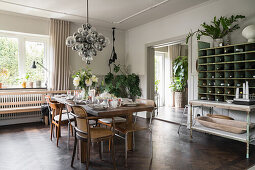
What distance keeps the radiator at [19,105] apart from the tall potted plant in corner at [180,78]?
505 centimetres

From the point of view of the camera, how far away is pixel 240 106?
305 cm

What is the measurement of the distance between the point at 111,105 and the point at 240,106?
2062mm

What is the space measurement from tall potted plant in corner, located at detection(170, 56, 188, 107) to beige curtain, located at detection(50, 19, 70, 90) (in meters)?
4.29

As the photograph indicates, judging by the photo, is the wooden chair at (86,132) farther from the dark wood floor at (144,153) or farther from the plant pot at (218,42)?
the plant pot at (218,42)

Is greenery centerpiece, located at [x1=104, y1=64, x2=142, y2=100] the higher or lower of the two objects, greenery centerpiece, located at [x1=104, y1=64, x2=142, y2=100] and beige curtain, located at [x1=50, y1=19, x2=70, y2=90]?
the lower

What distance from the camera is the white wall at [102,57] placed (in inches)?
236

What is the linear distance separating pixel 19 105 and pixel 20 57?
137 cm

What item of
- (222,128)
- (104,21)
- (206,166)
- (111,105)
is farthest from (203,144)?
(104,21)

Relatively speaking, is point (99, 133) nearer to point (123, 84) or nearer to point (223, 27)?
point (223, 27)

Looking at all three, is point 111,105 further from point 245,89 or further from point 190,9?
point 190,9

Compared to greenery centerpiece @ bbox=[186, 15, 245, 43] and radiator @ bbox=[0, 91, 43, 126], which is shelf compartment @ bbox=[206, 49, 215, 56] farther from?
radiator @ bbox=[0, 91, 43, 126]

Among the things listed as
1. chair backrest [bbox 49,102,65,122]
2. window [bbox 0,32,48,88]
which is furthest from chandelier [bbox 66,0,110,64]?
window [bbox 0,32,48,88]

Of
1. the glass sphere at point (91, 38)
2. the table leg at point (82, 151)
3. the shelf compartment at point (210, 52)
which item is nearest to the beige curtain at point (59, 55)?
the glass sphere at point (91, 38)

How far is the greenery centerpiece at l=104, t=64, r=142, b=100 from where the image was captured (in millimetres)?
6211
